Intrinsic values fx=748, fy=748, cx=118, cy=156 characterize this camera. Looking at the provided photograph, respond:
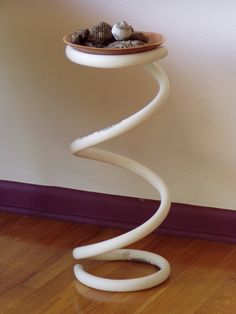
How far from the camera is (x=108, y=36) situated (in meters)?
1.66

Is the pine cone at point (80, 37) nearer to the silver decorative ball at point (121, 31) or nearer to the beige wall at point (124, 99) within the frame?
the silver decorative ball at point (121, 31)

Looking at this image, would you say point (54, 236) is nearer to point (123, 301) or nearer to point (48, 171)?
point (48, 171)

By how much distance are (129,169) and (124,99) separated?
0.83 ft

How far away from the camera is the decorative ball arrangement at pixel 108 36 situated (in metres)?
1.62

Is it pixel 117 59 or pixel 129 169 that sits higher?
pixel 117 59

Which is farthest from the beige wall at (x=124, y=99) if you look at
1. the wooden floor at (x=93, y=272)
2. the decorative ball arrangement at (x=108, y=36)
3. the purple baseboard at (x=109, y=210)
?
the decorative ball arrangement at (x=108, y=36)

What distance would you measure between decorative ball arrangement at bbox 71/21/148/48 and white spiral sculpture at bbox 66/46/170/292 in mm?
33

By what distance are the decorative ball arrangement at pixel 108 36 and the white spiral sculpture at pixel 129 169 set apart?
0.03 m

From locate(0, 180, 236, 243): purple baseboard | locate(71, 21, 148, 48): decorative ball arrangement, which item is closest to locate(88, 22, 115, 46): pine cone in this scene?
locate(71, 21, 148, 48): decorative ball arrangement

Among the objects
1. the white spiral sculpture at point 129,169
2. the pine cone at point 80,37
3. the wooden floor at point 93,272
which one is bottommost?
the wooden floor at point 93,272

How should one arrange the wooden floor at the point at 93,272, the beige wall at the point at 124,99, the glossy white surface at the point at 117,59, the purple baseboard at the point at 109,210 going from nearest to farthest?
the glossy white surface at the point at 117,59 → the wooden floor at the point at 93,272 → the beige wall at the point at 124,99 → the purple baseboard at the point at 109,210

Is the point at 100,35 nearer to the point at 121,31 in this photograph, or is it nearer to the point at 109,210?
the point at 121,31

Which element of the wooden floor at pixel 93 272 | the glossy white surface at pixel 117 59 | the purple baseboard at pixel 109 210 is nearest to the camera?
the glossy white surface at pixel 117 59

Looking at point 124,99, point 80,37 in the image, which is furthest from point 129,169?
point 80,37
